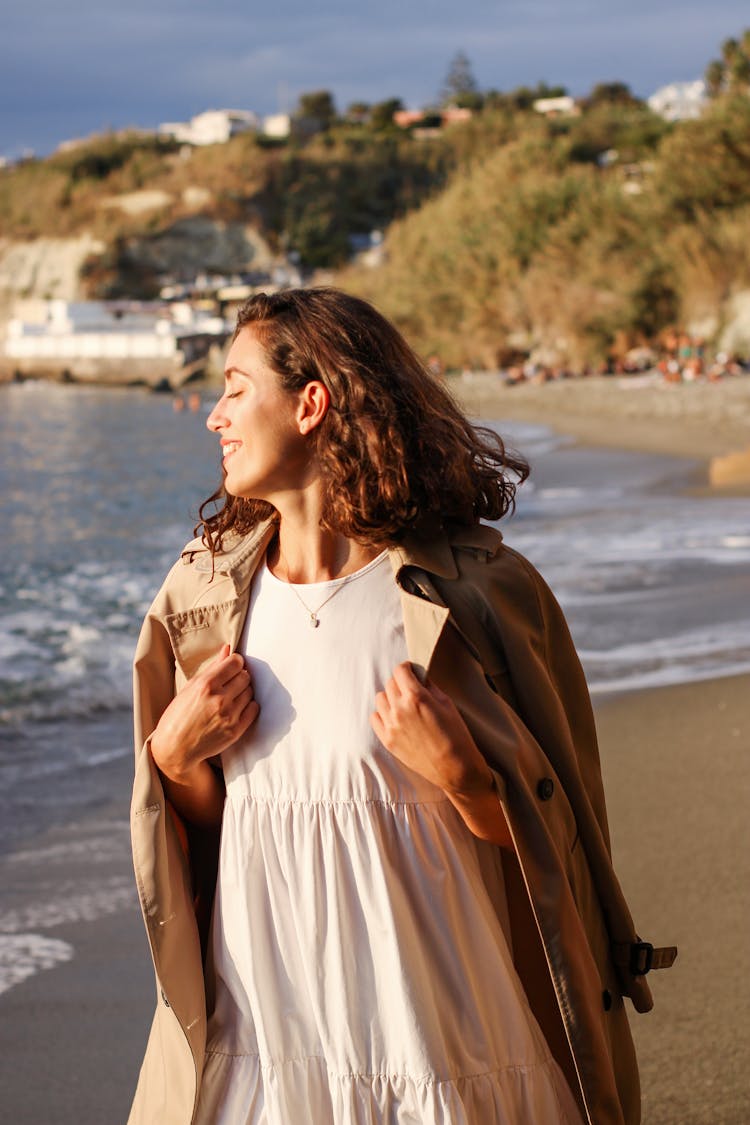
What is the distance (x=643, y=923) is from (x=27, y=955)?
70.4 inches

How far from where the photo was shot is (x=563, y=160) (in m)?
61.2

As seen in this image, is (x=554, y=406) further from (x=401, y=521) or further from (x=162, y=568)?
(x=401, y=521)

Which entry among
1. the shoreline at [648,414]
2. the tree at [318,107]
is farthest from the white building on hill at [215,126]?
the shoreline at [648,414]

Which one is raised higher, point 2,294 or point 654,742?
point 654,742

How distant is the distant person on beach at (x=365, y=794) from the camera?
1.86 meters

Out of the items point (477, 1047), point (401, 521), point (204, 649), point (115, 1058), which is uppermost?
point (401, 521)

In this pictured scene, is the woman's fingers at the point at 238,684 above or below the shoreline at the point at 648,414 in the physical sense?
above

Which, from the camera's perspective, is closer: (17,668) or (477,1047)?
(477,1047)

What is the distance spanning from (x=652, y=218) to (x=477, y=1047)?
143 ft

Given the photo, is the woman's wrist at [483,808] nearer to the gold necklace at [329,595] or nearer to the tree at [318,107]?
the gold necklace at [329,595]

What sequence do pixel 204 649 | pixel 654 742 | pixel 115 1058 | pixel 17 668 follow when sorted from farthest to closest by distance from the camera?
pixel 17 668, pixel 654 742, pixel 115 1058, pixel 204 649

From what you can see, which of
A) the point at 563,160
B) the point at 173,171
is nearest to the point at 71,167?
the point at 173,171

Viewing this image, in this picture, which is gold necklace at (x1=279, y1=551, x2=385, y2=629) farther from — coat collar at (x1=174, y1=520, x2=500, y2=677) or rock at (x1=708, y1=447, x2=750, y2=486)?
rock at (x1=708, y1=447, x2=750, y2=486)

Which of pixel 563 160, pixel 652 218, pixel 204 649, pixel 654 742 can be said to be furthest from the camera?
pixel 563 160
